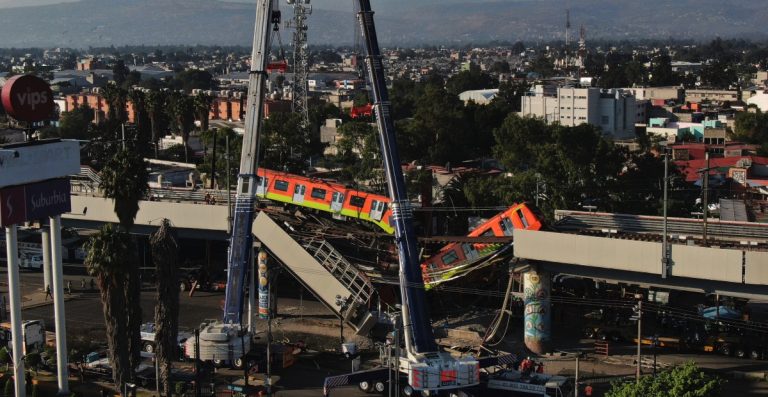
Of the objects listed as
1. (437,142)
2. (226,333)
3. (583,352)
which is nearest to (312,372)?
(226,333)

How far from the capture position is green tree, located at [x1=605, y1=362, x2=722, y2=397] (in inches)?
1260

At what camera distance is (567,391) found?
125 ft

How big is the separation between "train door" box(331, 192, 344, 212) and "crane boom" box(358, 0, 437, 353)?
11635mm

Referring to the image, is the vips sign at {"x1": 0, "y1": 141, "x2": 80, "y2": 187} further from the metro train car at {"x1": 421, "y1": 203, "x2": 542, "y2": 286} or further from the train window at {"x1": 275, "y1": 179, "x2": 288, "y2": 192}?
the metro train car at {"x1": 421, "y1": 203, "x2": 542, "y2": 286}

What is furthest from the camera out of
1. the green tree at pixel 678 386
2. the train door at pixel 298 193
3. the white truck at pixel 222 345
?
the train door at pixel 298 193

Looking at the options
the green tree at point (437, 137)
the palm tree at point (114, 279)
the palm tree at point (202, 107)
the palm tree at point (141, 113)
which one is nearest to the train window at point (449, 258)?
the palm tree at point (114, 279)

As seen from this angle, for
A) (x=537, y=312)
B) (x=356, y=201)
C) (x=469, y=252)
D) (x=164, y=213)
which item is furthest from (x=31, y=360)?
(x=537, y=312)

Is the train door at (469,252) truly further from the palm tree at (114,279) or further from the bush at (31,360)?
the bush at (31,360)

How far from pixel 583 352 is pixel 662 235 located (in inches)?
228

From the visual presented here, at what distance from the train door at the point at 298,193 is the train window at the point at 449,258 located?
8877 mm

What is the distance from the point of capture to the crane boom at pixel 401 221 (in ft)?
133

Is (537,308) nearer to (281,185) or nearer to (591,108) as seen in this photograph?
(281,185)

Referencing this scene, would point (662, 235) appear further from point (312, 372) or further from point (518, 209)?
point (312, 372)

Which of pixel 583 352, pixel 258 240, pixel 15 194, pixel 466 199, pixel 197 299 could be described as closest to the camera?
pixel 15 194
